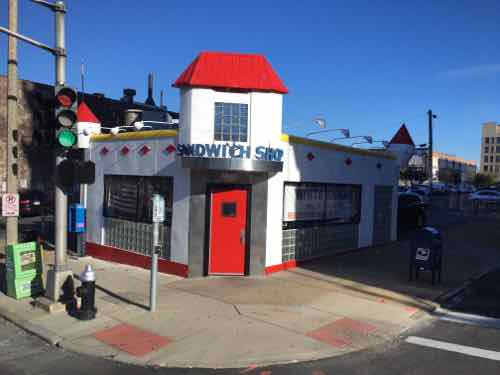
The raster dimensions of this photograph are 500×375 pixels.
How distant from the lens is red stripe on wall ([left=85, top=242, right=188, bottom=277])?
11.2 m

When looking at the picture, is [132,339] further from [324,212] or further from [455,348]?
[324,212]

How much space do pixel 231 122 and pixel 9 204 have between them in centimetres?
551

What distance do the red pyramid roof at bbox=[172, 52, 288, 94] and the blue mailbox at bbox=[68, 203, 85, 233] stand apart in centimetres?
508

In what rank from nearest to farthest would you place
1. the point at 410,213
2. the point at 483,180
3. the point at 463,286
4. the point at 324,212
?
the point at 463,286 < the point at 324,212 < the point at 410,213 < the point at 483,180

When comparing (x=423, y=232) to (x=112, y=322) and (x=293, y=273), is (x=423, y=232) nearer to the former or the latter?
(x=293, y=273)

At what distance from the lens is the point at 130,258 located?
12.6m

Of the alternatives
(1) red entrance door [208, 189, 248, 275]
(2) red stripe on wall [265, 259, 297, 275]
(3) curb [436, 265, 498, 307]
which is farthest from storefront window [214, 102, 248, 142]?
(3) curb [436, 265, 498, 307]

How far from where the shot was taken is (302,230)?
494 inches

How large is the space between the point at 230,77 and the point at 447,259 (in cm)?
894

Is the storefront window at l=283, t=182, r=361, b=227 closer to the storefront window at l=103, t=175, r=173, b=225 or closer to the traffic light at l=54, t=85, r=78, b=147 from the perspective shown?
the storefront window at l=103, t=175, r=173, b=225

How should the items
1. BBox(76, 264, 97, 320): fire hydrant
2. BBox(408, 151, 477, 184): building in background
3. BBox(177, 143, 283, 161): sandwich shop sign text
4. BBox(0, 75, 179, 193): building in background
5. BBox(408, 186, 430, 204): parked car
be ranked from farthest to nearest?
BBox(408, 151, 477, 184): building in background
BBox(0, 75, 179, 193): building in background
BBox(408, 186, 430, 204): parked car
BBox(177, 143, 283, 161): sandwich shop sign text
BBox(76, 264, 97, 320): fire hydrant

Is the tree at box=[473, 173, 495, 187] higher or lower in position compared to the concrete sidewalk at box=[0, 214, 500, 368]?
higher

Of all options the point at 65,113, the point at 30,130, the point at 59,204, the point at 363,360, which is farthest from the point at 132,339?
the point at 30,130

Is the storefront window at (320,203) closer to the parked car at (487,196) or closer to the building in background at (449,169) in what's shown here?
the parked car at (487,196)
